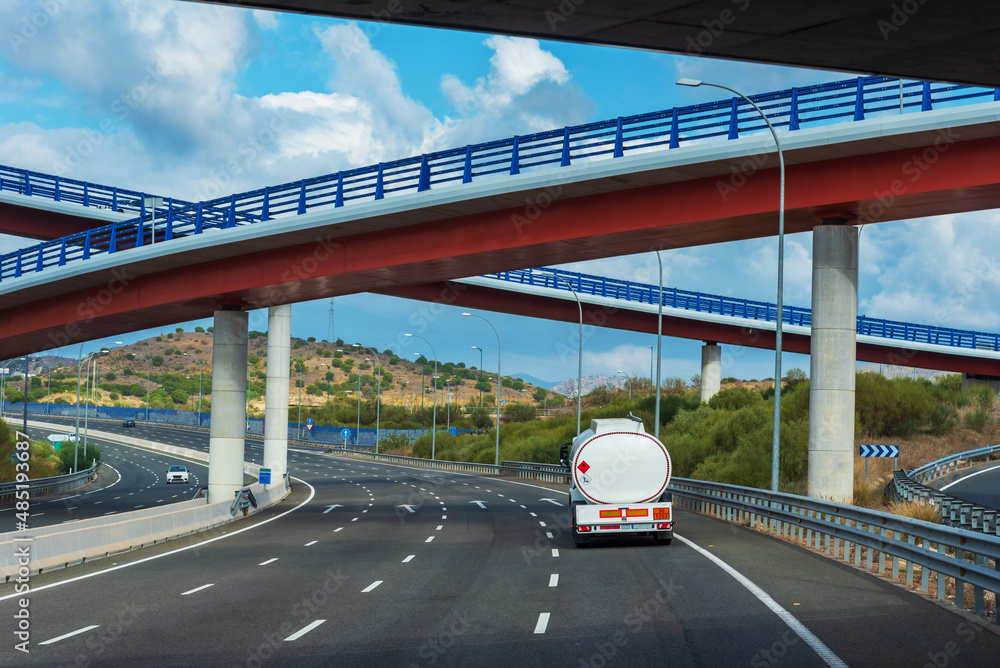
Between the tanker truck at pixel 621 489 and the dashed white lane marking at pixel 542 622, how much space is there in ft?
30.4

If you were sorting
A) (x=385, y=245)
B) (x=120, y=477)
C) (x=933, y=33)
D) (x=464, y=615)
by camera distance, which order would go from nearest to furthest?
(x=933, y=33)
(x=464, y=615)
(x=385, y=245)
(x=120, y=477)

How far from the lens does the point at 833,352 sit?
84.4 feet

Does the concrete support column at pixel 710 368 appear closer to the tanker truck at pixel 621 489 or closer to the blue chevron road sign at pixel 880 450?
the blue chevron road sign at pixel 880 450

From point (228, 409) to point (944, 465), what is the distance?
30.6m

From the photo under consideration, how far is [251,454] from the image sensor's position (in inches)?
3691

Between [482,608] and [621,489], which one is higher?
[621,489]

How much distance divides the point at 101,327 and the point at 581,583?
30.9 meters

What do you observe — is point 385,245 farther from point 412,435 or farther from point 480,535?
point 412,435

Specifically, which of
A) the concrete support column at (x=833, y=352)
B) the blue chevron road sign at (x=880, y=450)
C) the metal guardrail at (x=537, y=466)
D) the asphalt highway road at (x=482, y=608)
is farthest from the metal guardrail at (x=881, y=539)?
the metal guardrail at (x=537, y=466)

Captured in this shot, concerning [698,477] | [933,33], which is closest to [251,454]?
[698,477]

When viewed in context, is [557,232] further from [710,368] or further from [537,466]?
[710,368]

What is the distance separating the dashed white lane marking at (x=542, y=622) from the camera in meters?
12.3

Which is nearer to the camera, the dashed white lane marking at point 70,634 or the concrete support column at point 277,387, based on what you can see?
the dashed white lane marking at point 70,634

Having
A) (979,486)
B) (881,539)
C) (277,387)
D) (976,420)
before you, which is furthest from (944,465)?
(277,387)
